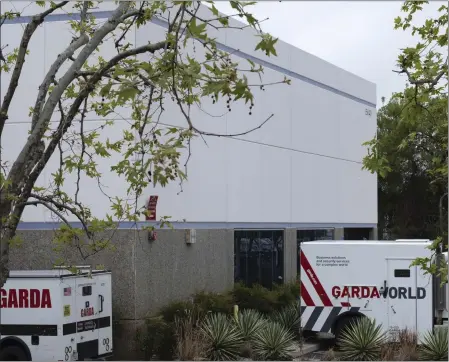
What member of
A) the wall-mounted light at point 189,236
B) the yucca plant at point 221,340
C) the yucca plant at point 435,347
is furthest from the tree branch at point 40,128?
the wall-mounted light at point 189,236

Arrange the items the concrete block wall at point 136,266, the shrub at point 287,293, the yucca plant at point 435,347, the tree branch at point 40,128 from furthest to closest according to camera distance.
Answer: the shrub at point 287,293, the concrete block wall at point 136,266, the yucca plant at point 435,347, the tree branch at point 40,128

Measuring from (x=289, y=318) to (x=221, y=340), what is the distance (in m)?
4.21

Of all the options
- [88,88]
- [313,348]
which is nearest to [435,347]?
[313,348]

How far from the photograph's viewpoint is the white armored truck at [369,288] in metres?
18.8

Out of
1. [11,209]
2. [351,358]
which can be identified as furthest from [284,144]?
[11,209]

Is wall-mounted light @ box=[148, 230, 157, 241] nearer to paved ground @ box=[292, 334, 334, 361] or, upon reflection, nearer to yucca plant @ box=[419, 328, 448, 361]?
paved ground @ box=[292, 334, 334, 361]

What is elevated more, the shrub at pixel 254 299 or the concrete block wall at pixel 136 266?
the concrete block wall at pixel 136 266

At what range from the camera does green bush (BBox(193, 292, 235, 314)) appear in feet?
62.4

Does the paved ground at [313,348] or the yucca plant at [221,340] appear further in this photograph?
the paved ground at [313,348]

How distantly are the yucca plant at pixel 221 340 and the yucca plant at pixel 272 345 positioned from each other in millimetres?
429

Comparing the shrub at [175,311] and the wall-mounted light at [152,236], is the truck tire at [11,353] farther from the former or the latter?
the wall-mounted light at [152,236]

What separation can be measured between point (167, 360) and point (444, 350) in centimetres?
562

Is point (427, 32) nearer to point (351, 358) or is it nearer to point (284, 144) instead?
point (351, 358)

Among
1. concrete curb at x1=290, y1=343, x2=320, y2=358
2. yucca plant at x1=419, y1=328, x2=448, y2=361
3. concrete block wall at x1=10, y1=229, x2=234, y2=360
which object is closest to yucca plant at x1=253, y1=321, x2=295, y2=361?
concrete curb at x1=290, y1=343, x2=320, y2=358
